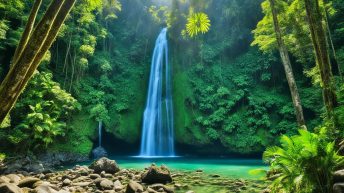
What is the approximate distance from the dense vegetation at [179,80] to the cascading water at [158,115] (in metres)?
0.66

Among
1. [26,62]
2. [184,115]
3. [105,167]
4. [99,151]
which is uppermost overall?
[184,115]

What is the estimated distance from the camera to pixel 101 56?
24.9 metres

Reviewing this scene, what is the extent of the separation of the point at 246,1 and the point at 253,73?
7.09 meters

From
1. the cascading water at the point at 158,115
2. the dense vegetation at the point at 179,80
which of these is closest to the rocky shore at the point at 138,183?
the dense vegetation at the point at 179,80

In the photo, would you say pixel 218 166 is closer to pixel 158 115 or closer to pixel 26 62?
pixel 158 115

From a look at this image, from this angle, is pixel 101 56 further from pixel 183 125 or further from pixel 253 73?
pixel 253 73

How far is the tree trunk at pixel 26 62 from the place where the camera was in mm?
2918

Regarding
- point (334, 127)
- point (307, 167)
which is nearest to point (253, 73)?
point (334, 127)

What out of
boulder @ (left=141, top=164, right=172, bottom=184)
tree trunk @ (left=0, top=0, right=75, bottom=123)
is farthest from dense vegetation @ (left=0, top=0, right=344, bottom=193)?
tree trunk @ (left=0, top=0, right=75, bottom=123)

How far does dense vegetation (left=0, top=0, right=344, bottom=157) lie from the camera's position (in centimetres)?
1601

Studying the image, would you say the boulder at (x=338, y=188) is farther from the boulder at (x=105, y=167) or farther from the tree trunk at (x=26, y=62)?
the boulder at (x=105, y=167)

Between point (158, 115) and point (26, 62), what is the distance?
20.6 metres

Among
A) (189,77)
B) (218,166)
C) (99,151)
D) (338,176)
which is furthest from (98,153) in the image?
(338,176)

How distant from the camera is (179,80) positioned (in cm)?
2484
